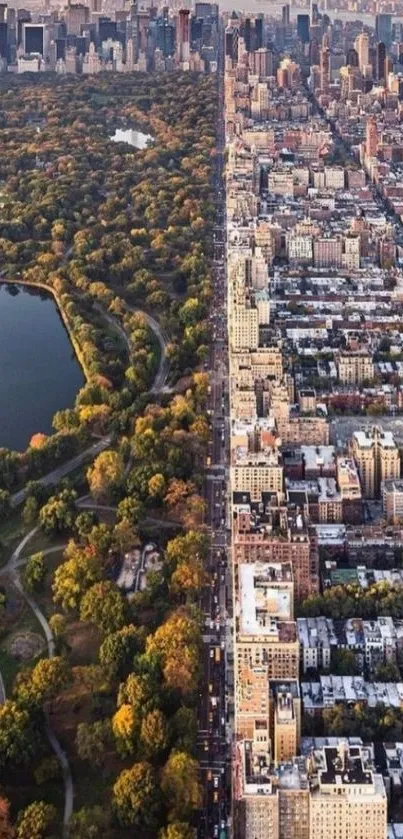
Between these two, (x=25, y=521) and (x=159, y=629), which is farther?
(x=25, y=521)

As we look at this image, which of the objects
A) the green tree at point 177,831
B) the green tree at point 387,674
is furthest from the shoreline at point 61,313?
the green tree at point 177,831

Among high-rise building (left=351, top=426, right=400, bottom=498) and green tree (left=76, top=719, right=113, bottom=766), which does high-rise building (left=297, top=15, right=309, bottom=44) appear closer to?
high-rise building (left=351, top=426, right=400, bottom=498)

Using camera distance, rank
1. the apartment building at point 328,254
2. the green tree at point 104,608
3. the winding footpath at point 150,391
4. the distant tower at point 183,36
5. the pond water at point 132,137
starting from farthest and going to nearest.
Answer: the distant tower at point 183,36
the pond water at point 132,137
the apartment building at point 328,254
the winding footpath at point 150,391
the green tree at point 104,608

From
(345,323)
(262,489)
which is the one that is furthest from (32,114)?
(262,489)

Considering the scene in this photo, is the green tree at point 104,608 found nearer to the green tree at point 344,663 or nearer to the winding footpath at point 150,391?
the green tree at point 344,663

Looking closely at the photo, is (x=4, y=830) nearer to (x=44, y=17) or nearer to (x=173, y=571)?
(x=173, y=571)

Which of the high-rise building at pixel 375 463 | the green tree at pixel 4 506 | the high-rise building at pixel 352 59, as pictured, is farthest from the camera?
the high-rise building at pixel 352 59
